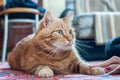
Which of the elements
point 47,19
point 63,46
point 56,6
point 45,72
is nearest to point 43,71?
point 45,72

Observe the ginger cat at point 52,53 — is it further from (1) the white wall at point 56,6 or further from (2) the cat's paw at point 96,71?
(1) the white wall at point 56,6

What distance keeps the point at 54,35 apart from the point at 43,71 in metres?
0.17

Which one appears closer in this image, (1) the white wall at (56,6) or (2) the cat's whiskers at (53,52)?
(2) the cat's whiskers at (53,52)

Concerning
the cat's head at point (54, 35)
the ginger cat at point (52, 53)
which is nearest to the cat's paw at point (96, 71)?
the ginger cat at point (52, 53)

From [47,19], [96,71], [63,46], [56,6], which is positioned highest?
[56,6]

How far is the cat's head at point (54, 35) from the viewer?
127 cm

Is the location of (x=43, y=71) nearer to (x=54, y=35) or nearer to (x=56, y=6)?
(x=54, y=35)

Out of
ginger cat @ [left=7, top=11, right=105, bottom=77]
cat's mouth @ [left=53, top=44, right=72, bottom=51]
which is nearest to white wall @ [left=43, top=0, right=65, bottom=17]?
ginger cat @ [left=7, top=11, right=105, bottom=77]

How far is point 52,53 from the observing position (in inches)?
51.9

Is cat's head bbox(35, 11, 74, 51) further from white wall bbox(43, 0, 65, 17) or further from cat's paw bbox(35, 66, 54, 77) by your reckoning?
white wall bbox(43, 0, 65, 17)

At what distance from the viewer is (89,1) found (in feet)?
12.3

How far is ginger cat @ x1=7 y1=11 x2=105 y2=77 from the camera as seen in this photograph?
127 cm

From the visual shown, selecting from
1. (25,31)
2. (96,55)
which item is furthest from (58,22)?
(25,31)

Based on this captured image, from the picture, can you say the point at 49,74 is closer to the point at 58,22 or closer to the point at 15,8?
the point at 58,22
